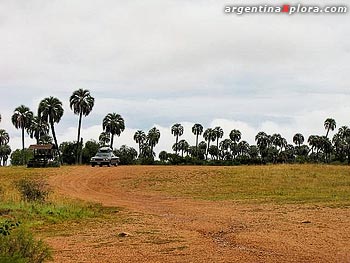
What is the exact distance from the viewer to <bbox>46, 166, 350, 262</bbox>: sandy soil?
1208 cm

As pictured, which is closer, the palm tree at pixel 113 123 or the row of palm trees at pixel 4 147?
the palm tree at pixel 113 123

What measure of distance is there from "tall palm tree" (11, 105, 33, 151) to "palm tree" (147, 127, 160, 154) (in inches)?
1374

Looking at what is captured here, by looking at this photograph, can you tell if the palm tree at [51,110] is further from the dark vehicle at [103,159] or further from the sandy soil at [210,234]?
the sandy soil at [210,234]

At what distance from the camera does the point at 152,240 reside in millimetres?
14281

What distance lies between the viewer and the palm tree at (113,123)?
81688 mm

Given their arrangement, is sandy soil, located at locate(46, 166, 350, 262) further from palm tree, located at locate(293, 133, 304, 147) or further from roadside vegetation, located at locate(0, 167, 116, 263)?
palm tree, located at locate(293, 133, 304, 147)

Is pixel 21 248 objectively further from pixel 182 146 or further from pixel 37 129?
pixel 182 146

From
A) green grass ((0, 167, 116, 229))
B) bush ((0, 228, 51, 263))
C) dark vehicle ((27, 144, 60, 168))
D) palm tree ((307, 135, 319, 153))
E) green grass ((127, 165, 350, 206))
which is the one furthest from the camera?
palm tree ((307, 135, 319, 153))

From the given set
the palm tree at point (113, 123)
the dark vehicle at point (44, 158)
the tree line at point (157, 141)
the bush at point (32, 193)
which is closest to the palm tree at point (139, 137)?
the tree line at point (157, 141)

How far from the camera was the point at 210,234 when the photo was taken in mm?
15109

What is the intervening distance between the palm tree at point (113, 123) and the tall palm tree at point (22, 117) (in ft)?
40.0

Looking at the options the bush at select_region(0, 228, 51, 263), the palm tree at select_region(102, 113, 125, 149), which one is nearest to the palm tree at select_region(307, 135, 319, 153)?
the palm tree at select_region(102, 113, 125, 149)

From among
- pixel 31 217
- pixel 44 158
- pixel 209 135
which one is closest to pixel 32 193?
pixel 31 217

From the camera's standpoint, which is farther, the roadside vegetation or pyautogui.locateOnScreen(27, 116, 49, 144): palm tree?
pyautogui.locateOnScreen(27, 116, 49, 144): palm tree
